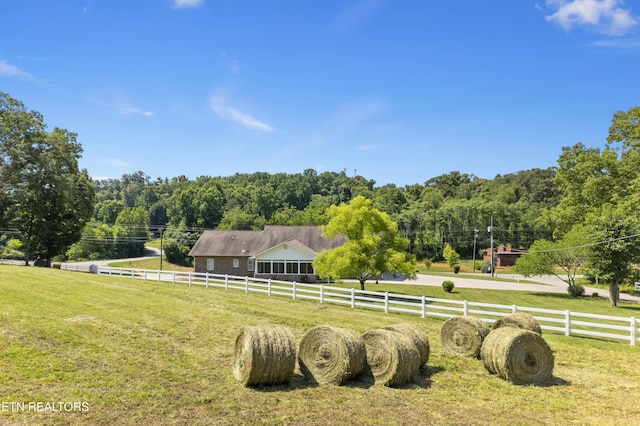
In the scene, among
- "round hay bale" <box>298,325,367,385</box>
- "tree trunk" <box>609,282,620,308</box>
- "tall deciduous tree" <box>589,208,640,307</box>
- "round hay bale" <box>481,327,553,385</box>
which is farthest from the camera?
"tall deciduous tree" <box>589,208,640,307</box>

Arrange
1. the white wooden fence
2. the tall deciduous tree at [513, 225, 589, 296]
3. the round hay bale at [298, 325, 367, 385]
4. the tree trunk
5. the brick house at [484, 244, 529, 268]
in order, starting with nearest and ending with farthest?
the round hay bale at [298, 325, 367, 385], the white wooden fence, the tree trunk, the tall deciduous tree at [513, 225, 589, 296], the brick house at [484, 244, 529, 268]

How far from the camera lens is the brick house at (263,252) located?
4038 centimetres

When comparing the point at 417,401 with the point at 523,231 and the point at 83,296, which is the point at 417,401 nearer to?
the point at 83,296

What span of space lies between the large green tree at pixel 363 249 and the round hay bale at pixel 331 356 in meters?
17.6

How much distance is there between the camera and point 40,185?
129ft

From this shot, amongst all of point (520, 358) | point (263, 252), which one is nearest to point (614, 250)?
point (263, 252)

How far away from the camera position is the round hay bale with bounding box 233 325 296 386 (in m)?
8.18

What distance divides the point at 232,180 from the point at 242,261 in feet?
351

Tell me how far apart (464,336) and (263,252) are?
→ 30122mm

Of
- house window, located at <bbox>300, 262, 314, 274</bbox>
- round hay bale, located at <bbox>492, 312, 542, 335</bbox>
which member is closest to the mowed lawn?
round hay bale, located at <bbox>492, 312, 542, 335</bbox>

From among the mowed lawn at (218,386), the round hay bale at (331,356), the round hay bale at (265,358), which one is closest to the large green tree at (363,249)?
the mowed lawn at (218,386)

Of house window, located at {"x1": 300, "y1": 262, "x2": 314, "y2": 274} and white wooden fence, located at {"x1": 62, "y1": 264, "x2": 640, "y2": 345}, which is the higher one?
house window, located at {"x1": 300, "y1": 262, "x2": 314, "y2": 274}

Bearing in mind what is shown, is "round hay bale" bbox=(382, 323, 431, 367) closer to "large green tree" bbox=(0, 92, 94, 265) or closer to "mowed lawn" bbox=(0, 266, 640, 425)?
"mowed lawn" bbox=(0, 266, 640, 425)

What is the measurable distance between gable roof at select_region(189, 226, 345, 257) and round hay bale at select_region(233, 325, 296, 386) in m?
31.9
